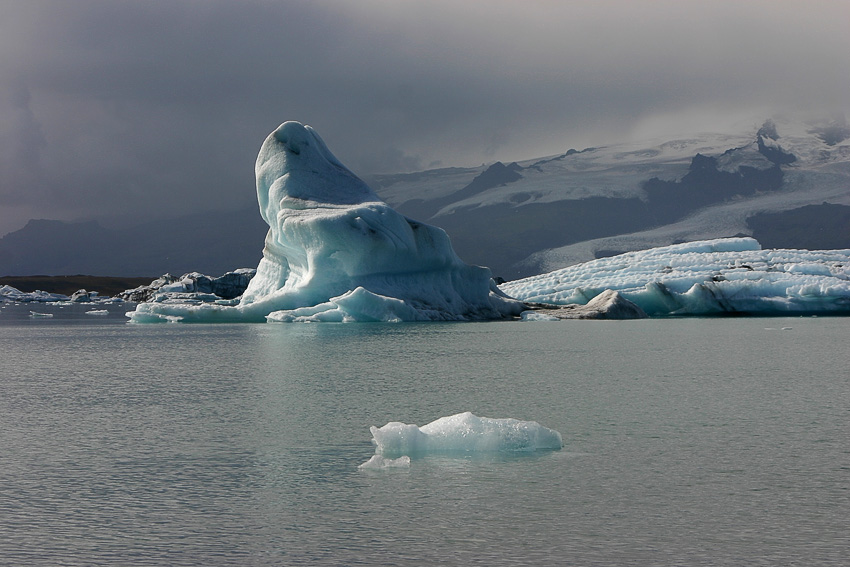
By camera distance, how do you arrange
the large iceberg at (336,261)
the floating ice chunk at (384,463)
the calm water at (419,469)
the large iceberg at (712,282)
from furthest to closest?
1. the large iceberg at (712,282)
2. the large iceberg at (336,261)
3. the floating ice chunk at (384,463)
4. the calm water at (419,469)

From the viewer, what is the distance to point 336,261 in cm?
2897

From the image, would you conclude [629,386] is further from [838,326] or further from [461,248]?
[461,248]

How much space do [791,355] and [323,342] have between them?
1051 centimetres

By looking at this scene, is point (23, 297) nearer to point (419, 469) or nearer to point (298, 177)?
point (298, 177)

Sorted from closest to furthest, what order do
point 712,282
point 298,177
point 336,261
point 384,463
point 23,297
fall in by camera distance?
point 384,463, point 336,261, point 298,177, point 712,282, point 23,297

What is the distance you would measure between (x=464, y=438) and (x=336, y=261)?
859 inches

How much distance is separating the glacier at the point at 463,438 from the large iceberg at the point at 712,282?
93.8ft

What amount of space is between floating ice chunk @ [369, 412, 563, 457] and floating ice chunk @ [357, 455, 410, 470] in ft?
0.98

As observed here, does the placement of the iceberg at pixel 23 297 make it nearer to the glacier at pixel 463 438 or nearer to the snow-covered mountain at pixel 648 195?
the snow-covered mountain at pixel 648 195

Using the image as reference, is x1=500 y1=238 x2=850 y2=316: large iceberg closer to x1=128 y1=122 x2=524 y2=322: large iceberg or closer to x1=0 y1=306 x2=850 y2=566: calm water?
x1=128 y1=122 x2=524 y2=322: large iceberg

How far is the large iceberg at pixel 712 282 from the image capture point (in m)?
35.2

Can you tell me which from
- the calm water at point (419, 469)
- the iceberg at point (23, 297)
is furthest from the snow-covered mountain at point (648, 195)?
the calm water at point (419, 469)

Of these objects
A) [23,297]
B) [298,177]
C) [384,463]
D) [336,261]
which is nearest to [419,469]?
[384,463]

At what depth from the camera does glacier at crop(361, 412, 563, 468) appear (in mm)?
7379
